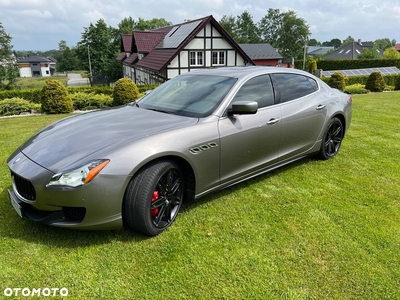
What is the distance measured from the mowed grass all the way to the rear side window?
1.18 metres

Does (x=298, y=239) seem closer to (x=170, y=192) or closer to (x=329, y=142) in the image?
(x=170, y=192)

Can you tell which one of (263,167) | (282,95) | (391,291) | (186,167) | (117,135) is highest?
(282,95)

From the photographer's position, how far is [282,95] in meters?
3.74

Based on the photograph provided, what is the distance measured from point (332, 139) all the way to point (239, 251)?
9.74ft

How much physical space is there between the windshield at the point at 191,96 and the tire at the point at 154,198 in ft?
2.37

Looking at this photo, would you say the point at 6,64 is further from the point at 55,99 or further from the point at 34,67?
the point at 34,67

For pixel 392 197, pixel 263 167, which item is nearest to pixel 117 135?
pixel 263 167

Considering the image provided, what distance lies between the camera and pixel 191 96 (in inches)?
133

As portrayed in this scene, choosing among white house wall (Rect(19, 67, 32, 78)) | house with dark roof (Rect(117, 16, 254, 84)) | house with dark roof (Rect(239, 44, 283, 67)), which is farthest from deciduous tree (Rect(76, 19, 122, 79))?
white house wall (Rect(19, 67, 32, 78))

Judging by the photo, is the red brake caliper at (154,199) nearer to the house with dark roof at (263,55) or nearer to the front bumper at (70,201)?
the front bumper at (70,201)

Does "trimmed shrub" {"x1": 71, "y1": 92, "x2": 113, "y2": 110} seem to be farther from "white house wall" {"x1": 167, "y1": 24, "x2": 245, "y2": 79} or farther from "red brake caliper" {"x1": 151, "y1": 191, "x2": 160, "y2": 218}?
"white house wall" {"x1": 167, "y1": 24, "x2": 245, "y2": 79}

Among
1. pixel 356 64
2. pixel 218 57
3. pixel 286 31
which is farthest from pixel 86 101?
pixel 286 31

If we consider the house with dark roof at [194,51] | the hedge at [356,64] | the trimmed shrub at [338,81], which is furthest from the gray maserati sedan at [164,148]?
the hedge at [356,64]

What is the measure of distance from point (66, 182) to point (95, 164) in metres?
0.25
